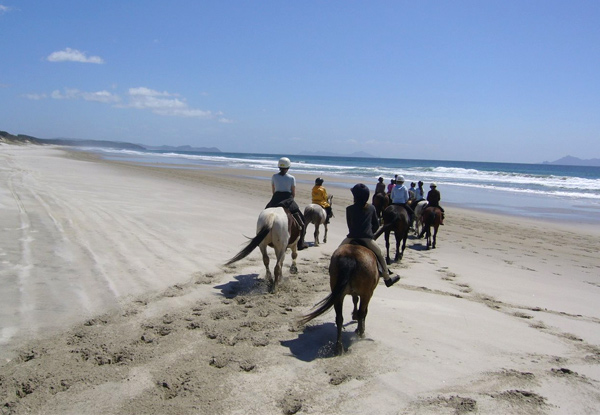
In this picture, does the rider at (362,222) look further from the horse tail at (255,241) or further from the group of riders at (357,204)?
the horse tail at (255,241)

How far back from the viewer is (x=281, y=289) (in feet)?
22.4

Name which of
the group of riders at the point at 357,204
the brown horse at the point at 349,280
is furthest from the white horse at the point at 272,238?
the brown horse at the point at 349,280

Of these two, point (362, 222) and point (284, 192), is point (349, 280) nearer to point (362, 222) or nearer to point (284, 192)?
point (362, 222)

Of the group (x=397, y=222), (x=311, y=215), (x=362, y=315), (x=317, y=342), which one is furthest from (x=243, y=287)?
(x=397, y=222)

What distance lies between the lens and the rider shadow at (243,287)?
21.6 ft

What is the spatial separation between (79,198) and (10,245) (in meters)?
6.78

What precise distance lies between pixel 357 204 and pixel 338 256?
0.85 m

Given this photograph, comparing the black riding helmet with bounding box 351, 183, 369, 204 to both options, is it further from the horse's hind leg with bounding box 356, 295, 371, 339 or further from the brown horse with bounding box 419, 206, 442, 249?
the brown horse with bounding box 419, 206, 442, 249

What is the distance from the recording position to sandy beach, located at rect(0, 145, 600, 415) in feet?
12.3

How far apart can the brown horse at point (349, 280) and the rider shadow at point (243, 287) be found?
186cm

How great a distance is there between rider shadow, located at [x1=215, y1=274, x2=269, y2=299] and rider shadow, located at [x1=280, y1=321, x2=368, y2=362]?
63.7 inches

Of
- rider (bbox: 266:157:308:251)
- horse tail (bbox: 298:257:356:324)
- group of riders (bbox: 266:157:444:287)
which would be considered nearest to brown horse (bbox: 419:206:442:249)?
group of riders (bbox: 266:157:444:287)

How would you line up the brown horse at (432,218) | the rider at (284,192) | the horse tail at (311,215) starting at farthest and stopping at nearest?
the brown horse at (432,218) < the horse tail at (311,215) < the rider at (284,192)

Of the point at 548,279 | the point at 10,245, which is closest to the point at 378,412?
the point at 548,279
